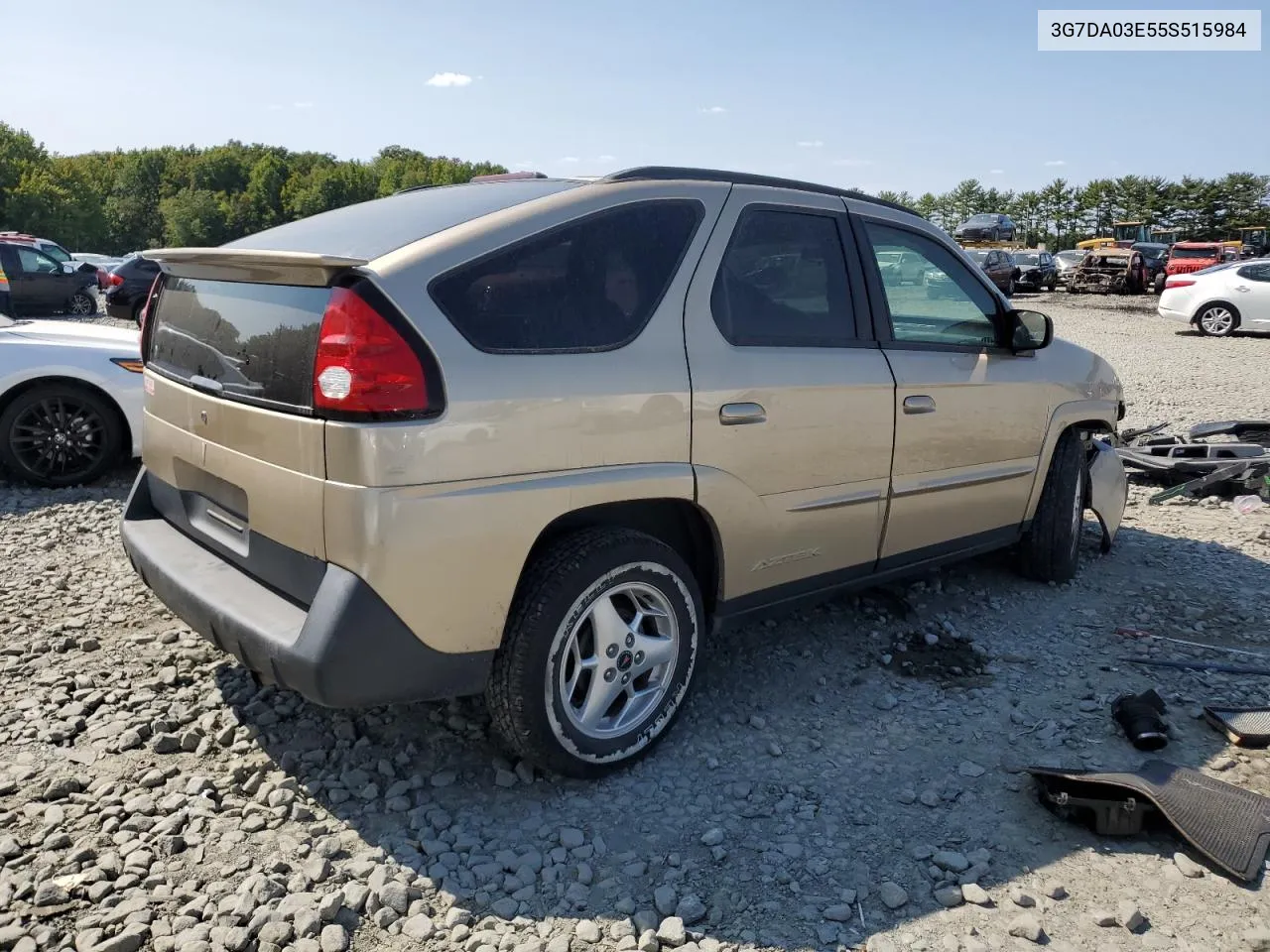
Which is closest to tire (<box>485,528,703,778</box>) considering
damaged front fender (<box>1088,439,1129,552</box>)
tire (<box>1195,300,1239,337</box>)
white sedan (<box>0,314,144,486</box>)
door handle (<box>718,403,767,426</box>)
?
door handle (<box>718,403,767,426</box>)

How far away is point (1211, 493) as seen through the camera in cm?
706

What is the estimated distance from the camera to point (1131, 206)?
7262 cm

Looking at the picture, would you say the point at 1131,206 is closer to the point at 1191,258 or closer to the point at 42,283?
the point at 1191,258

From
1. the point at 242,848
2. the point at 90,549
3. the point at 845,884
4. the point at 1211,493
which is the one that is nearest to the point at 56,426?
the point at 90,549

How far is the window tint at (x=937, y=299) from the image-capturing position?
4066mm

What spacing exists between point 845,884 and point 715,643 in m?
1.69

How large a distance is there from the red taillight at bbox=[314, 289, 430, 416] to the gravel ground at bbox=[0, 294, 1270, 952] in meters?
1.29

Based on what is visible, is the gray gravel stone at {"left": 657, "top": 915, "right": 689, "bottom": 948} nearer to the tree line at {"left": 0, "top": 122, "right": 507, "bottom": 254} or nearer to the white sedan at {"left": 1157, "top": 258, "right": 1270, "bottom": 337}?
the white sedan at {"left": 1157, "top": 258, "right": 1270, "bottom": 337}

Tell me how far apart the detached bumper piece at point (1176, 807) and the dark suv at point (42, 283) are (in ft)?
75.3

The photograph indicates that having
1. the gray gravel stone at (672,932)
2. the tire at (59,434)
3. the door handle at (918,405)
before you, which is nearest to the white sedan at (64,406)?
the tire at (59,434)

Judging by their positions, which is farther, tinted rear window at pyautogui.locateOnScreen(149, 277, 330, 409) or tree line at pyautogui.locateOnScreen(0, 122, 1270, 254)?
tree line at pyautogui.locateOnScreen(0, 122, 1270, 254)

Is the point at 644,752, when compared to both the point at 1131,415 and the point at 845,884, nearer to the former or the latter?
the point at 845,884

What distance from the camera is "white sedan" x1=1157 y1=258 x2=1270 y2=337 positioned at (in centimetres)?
1911

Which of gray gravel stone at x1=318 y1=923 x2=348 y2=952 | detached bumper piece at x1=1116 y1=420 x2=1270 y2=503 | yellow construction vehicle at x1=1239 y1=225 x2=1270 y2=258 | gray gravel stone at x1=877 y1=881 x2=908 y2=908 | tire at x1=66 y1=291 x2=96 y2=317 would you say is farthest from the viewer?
yellow construction vehicle at x1=1239 y1=225 x2=1270 y2=258
